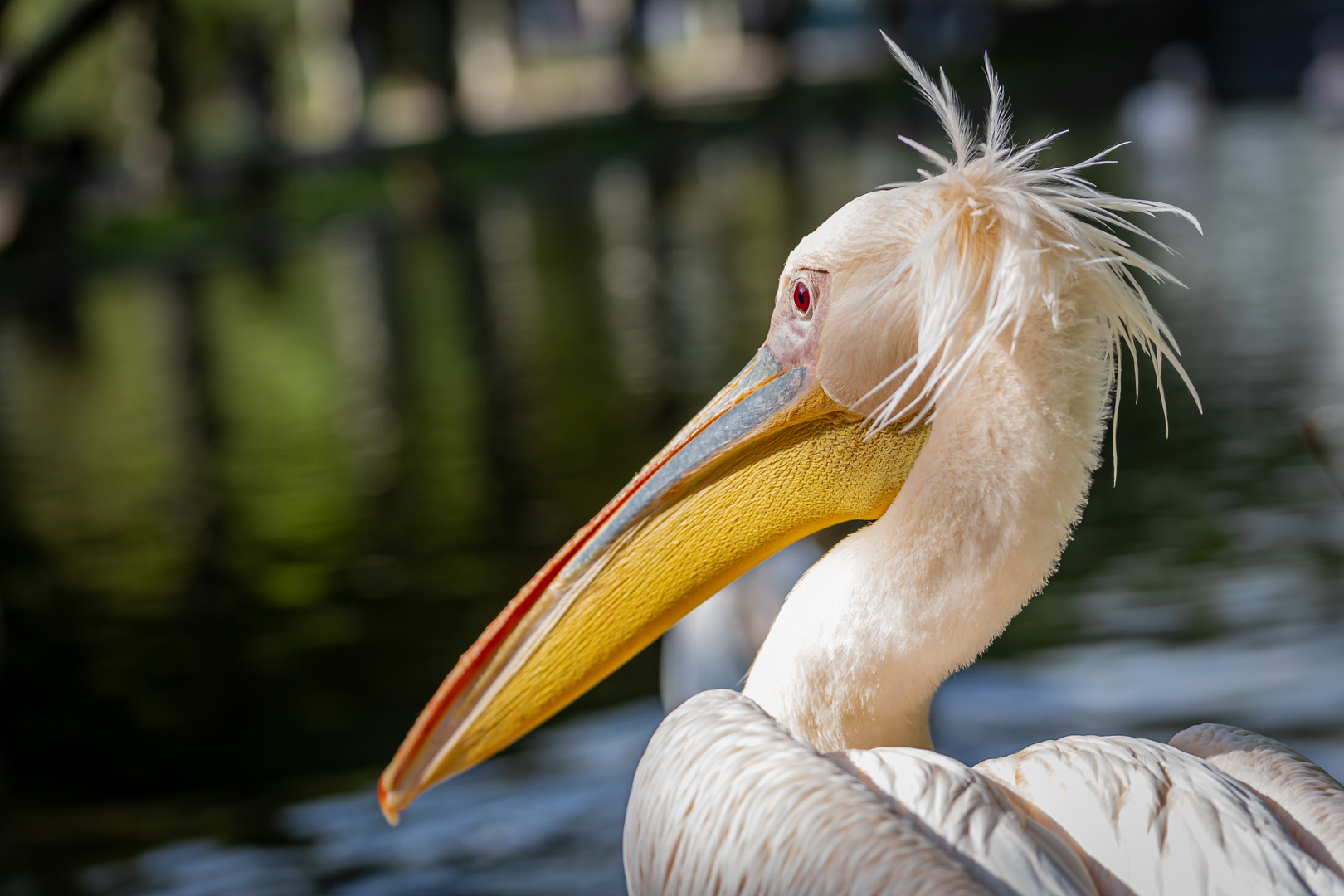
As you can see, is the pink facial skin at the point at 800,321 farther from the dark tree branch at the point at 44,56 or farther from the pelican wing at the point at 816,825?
the dark tree branch at the point at 44,56

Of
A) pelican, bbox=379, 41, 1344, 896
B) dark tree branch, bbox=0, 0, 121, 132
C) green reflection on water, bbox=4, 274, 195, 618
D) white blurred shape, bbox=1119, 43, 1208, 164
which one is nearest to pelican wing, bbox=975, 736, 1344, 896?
pelican, bbox=379, 41, 1344, 896

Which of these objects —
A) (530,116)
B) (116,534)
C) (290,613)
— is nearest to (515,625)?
(290,613)

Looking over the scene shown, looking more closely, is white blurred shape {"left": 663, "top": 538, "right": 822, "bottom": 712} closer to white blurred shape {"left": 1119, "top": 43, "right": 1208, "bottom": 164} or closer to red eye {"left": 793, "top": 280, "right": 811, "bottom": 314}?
red eye {"left": 793, "top": 280, "right": 811, "bottom": 314}

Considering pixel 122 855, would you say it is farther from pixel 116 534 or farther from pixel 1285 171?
pixel 1285 171

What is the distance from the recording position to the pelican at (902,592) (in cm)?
158

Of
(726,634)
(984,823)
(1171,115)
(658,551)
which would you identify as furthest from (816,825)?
(1171,115)

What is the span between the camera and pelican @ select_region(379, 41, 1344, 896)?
1576mm

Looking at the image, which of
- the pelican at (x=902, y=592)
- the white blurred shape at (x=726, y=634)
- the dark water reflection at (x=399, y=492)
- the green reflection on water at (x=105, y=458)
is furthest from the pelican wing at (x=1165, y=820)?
the green reflection on water at (x=105, y=458)

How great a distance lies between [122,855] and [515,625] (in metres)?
2.56

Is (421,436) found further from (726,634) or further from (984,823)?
(984,823)

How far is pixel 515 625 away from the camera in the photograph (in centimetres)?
196

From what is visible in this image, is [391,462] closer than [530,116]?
Yes

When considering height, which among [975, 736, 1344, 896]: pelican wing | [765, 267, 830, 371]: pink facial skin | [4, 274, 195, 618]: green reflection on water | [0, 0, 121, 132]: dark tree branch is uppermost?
[0, 0, 121, 132]: dark tree branch

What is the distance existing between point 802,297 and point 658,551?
1.38 feet
